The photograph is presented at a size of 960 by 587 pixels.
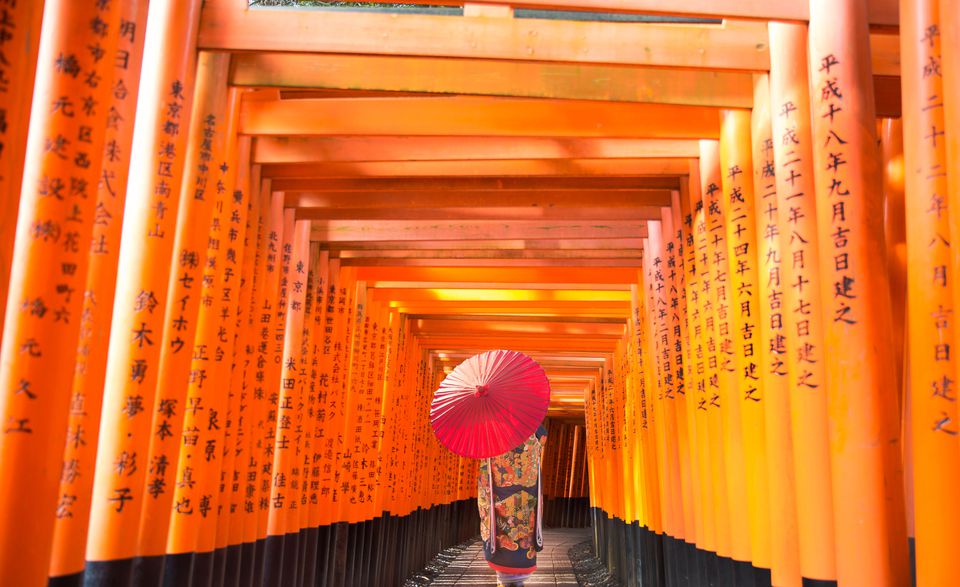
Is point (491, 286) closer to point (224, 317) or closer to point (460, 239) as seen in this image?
point (460, 239)

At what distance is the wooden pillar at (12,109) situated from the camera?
8.68ft

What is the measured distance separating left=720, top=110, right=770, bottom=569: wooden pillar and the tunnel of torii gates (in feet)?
0.07

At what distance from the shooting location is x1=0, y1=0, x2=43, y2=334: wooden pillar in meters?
2.65

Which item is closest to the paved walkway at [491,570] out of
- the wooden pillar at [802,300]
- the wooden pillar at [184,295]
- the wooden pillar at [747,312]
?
the wooden pillar at [747,312]

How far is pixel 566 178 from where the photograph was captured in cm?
700

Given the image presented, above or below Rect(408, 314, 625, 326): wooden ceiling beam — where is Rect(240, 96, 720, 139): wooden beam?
above

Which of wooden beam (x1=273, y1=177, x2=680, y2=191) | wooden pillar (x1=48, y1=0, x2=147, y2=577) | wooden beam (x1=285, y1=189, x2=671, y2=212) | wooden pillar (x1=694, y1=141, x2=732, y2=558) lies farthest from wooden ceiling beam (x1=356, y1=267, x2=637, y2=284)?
wooden pillar (x1=48, y1=0, x2=147, y2=577)

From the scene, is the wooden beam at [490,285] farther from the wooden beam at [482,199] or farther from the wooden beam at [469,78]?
the wooden beam at [469,78]

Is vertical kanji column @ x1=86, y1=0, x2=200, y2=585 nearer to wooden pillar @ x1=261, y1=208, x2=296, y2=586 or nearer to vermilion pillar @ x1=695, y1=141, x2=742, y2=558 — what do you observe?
wooden pillar @ x1=261, y1=208, x2=296, y2=586

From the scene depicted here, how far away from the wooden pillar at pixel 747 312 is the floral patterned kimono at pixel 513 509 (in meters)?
3.70

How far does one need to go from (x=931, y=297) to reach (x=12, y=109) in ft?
11.2

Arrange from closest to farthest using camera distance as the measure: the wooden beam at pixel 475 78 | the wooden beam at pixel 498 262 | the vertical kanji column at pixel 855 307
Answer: the vertical kanji column at pixel 855 307 → the wooden beam at pixel 475 78 → the wooden beam at pixel 498 262

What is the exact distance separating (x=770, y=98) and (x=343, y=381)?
5.38m

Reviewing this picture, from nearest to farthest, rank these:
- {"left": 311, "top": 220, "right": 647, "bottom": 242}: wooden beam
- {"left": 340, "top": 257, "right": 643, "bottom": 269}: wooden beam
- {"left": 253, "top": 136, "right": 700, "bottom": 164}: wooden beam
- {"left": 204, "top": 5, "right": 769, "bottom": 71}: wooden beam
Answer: {"left": 204, "top": 5, "right": 769, "bottom": 71}: wooden beam, {"left": 253, "top": 136, "right": 700, "bottom": 164}: wooden beam, {"left": 311, "top": 220, "right": 647, "bottom": 242}: wooden beam, {"left": 340, "top": 257, "right": 643, "bottom": 269}: wooden beam
